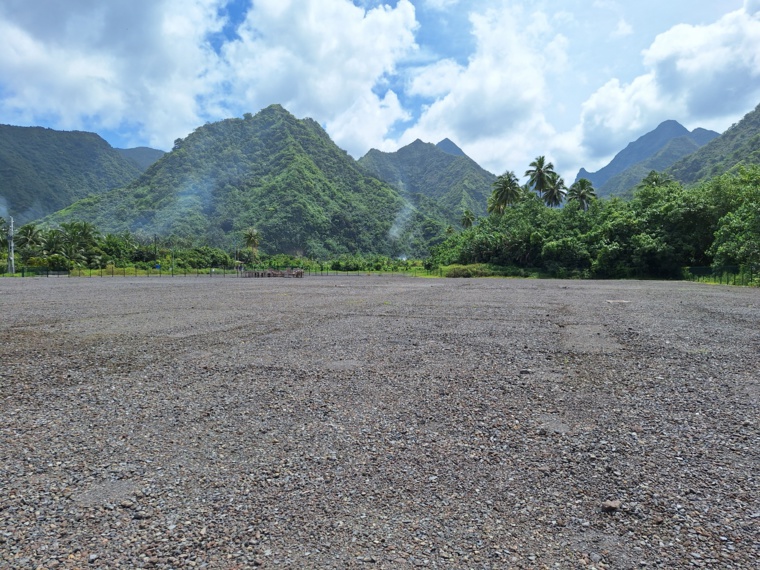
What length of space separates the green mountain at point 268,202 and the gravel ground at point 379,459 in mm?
109020

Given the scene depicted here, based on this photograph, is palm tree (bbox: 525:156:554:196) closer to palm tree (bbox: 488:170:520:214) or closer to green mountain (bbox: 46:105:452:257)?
palm tree (bbox: 488:170:520:214)

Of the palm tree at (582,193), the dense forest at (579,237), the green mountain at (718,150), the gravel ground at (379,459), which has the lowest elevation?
the gravel ground at (379,459)

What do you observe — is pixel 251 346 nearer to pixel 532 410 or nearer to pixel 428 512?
pixel 532 410

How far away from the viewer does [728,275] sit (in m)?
32.6

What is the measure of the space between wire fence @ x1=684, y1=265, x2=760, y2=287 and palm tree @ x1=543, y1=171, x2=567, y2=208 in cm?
3170

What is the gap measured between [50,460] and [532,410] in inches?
164

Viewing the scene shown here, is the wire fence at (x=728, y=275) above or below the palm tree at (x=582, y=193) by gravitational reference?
below

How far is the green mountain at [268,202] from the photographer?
116625 millimetres

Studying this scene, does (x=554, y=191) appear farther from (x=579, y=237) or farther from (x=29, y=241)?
(x=29, y=241)

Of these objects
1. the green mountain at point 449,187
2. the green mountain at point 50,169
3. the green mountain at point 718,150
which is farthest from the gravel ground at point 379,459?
the green mountain at point 50,169

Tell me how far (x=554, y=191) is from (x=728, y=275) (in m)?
40.4

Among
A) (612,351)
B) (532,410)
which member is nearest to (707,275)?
(612,351)

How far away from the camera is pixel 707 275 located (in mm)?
37250

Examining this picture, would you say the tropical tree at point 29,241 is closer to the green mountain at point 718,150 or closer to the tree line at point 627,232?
Answer: the tree line at point 627,232
